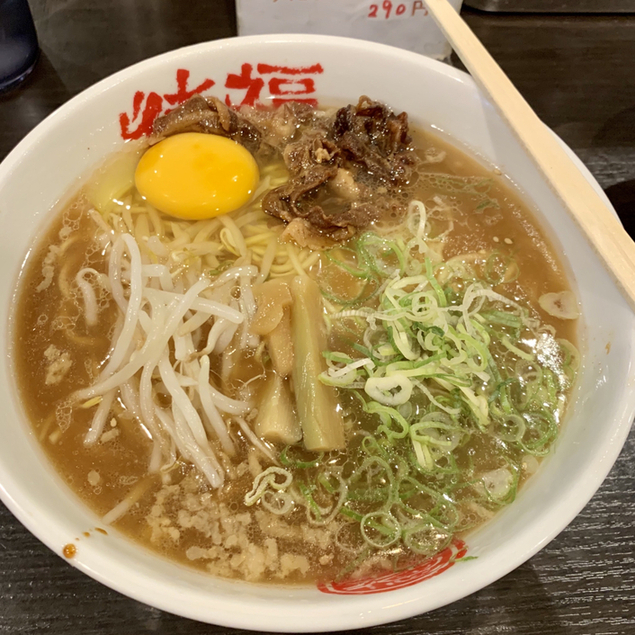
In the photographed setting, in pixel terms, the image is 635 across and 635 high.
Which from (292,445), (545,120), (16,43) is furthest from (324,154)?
(16,43)

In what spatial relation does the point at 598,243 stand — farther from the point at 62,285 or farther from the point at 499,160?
the point at 62,285

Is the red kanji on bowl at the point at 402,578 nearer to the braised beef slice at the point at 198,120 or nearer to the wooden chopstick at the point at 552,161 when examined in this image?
the wooden chopstick at the point at 552,161

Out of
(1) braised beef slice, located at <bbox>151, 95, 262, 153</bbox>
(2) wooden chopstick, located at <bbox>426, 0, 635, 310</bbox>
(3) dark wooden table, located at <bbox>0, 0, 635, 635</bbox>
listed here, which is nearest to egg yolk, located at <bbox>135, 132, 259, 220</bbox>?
(1) braised beef slice, located at <bbox>151, 95, 262, 153</bbox>

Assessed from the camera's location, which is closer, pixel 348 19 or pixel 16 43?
pixel 348 19

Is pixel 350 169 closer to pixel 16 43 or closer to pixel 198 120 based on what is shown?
pixel 198 120

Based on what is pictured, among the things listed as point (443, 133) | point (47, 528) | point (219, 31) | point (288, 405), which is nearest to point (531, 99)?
point (443, 133)

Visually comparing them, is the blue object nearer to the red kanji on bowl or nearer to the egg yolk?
the egg yolk
